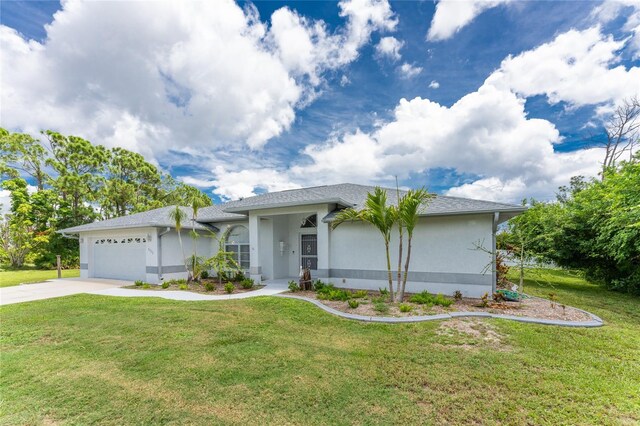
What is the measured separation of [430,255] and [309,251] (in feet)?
20.7

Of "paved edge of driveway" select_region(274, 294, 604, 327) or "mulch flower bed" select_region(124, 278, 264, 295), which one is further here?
"mulch flower bed" select_region(124, 278, 264, 295)

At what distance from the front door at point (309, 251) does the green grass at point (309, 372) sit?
6.70m

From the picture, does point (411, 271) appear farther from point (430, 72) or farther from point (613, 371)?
point (430, 72)

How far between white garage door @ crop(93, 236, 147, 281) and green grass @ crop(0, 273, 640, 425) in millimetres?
7865

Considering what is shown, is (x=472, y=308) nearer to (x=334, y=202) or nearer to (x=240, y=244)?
(x=334, y=202)

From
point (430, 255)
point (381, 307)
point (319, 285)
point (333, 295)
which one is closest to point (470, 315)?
point (381, 307)

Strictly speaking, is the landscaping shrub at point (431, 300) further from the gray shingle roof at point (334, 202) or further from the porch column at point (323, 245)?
the porch column at point (323, 245)

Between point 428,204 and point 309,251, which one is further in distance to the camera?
point 309,251

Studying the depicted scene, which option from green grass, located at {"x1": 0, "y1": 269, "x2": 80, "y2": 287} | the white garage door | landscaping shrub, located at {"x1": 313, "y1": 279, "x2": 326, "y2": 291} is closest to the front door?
landscaping shrub, located at {"x1": 313, "y1": 279, "x2": 326, "y2": 291}

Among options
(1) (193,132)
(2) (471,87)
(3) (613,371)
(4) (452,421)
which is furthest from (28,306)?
(2) (471,87)

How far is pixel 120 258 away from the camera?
16.5 metres

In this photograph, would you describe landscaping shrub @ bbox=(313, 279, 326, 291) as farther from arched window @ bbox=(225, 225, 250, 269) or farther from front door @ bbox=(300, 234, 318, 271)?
arched window @ bbox=(225, 225, 250, 269)

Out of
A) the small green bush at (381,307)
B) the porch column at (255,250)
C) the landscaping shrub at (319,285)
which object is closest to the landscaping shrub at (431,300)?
the small green bush at (381,307)

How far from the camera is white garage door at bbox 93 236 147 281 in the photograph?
15.5 metres
